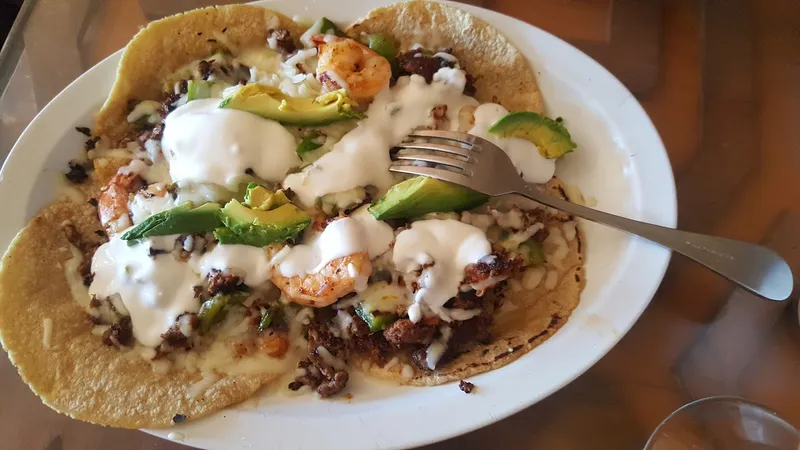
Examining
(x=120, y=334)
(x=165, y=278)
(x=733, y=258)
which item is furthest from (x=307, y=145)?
(x=733, y=258)

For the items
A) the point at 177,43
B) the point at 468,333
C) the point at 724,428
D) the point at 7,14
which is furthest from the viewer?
the point at 7,14

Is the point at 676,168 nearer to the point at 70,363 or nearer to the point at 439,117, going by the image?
the point at 439,117

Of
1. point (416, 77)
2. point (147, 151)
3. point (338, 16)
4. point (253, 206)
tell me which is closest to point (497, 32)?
point (416, 77)

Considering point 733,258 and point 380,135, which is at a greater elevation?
point 380,135

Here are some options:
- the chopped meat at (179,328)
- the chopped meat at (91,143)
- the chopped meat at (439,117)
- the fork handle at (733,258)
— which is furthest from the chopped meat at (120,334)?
the fork handle at (733,258)

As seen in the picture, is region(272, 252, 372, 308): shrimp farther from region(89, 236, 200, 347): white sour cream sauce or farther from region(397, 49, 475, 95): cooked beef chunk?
region(397, 49, 475, 95): cooked beef chunk

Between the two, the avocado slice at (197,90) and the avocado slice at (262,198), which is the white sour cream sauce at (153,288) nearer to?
the avocado slice at (262,198)
